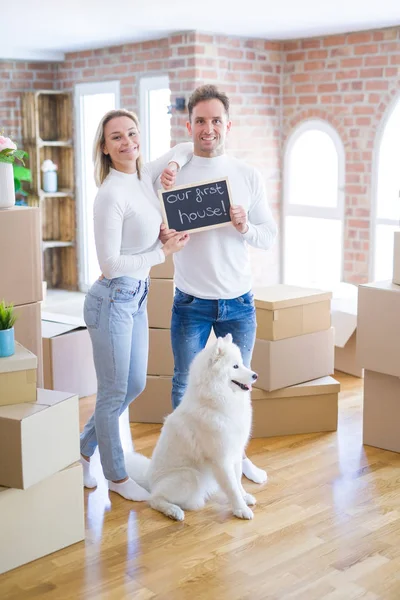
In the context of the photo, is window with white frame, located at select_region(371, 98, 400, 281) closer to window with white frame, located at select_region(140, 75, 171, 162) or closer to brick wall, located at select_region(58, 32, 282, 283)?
brick wall, located at select_region(58, 32, 282, 283)

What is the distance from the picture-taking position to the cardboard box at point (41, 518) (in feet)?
8.21

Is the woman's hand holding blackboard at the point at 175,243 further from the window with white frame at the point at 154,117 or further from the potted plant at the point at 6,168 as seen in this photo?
the window with white frame at the point at 154,117

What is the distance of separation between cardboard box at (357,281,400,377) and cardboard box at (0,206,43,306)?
1.45 meters

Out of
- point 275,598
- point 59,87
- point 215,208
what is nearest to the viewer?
point 275,598

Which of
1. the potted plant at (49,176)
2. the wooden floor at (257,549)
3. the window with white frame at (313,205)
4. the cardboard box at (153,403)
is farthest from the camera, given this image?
the potted plant at (49,176)

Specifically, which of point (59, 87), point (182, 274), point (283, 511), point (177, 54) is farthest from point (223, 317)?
point (59, 87)

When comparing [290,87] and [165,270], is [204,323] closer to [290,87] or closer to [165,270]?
[165,270]

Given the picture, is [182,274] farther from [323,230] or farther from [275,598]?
[323,230]

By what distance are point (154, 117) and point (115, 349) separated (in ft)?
13.3

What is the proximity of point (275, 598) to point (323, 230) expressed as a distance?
12.9ft

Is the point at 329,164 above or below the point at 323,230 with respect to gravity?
above

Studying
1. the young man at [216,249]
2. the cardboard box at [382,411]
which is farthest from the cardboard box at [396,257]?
the young man at [216,249]

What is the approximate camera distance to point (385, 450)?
11.8 ft

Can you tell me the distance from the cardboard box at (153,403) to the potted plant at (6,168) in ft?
4.16
